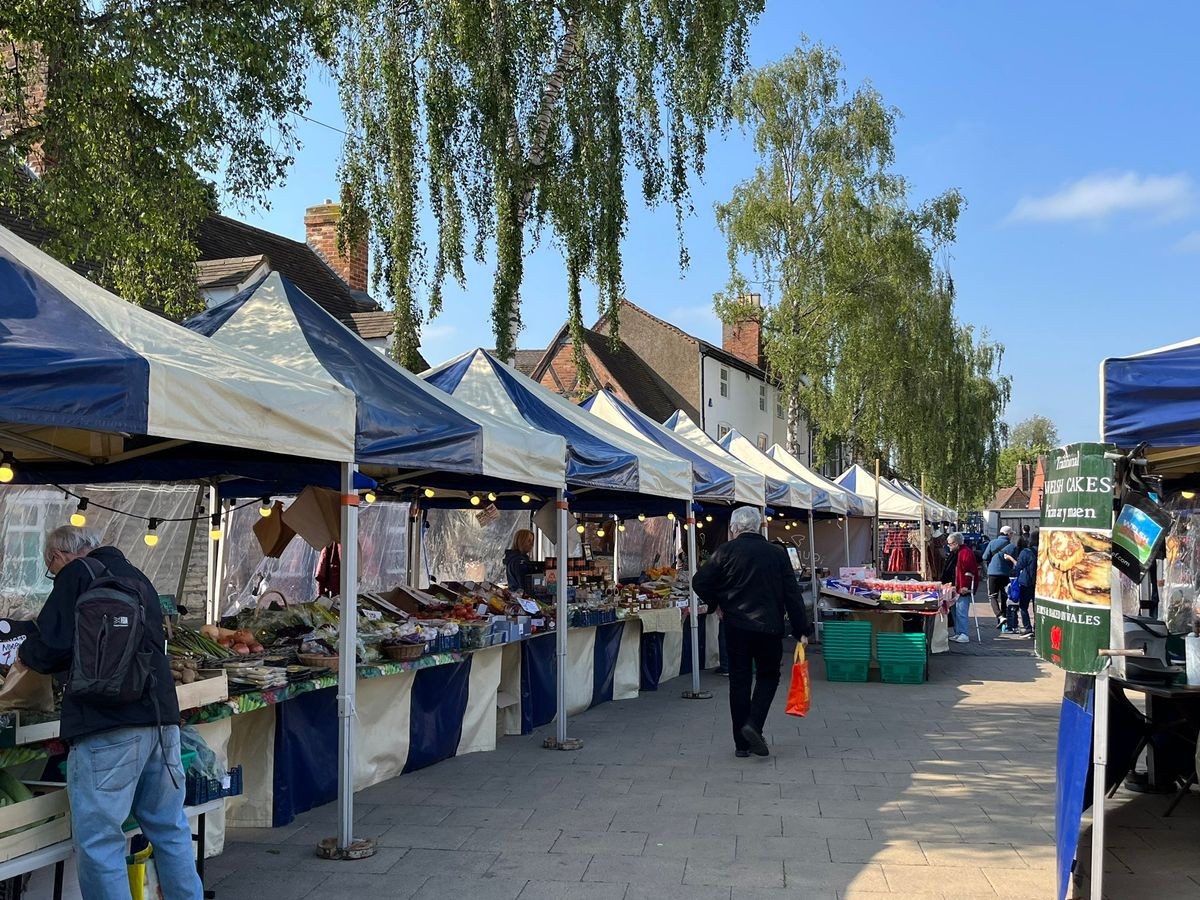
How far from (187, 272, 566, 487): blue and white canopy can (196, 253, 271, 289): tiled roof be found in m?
11.5

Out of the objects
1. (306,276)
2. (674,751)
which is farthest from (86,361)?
(306,276)

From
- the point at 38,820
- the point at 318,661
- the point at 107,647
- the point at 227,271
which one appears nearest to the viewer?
the point at 107,647

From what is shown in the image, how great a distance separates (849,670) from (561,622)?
17.8 feet

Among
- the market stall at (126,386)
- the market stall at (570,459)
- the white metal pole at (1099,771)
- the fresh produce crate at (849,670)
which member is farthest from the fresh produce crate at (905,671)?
the market stall at (126,386)

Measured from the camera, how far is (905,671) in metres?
12.8

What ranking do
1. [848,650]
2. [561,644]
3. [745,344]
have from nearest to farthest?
[561,644] → [848,650] → [745,344]

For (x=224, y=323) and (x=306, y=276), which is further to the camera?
(x=306, y=276)

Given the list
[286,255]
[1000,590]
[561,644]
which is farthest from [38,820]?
[286,255]

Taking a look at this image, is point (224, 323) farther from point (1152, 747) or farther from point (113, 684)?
point (1152, 747)

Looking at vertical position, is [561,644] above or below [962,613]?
above

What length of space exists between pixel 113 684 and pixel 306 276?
2073cm

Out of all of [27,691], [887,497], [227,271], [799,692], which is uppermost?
[227,271]

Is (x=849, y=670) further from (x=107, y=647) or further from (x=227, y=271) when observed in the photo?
(x=227, y=271)

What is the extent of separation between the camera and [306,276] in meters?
23.5
